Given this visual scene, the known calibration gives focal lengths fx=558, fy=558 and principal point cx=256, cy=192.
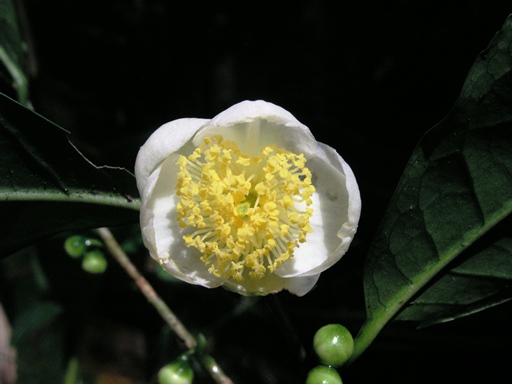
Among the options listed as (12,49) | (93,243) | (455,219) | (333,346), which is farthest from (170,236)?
(12,49)

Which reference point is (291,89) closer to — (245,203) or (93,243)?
(245,203)

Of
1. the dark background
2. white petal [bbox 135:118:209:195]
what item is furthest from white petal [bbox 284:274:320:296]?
the dark background

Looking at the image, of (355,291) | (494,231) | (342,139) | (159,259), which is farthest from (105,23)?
(494,231)

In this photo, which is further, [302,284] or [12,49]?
[12,49]

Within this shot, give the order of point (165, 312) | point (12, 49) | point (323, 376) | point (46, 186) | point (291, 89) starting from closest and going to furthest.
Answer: point (323, 376) → point (46, 186) → point (165, 312) → point (12, 49) → point (291, 89)

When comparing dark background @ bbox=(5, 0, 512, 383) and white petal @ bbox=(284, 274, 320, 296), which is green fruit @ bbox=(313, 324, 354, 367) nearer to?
white petal @ bbox=(284, 274, 320, 296)

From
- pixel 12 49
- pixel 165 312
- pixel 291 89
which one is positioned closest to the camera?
pixel 165 312

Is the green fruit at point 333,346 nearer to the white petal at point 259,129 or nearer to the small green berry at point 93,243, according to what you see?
the white petal at point 259,129

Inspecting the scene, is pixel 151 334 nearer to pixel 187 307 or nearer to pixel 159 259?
pixel 187 307
